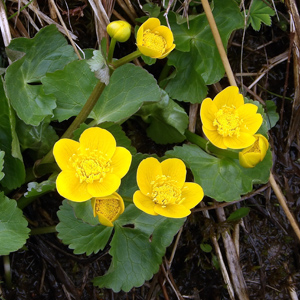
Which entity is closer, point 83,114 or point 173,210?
point 173,210

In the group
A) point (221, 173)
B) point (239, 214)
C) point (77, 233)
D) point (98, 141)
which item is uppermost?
point (98, 141)

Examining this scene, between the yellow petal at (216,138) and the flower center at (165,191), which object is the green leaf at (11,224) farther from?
the yellow petal at (216,138)

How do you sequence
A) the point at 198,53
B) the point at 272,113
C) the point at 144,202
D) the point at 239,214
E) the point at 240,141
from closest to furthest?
1. the point at 144,202
2. the point at 240,141
3. the point at 198,53
4. the point at 239,214
5. the point at 272,113

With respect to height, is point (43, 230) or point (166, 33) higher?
point (166, 33)

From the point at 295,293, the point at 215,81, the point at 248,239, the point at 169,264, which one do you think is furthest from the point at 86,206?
the point at 295,293

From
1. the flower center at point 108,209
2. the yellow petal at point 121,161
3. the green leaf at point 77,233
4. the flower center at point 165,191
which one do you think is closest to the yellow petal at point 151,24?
the yellow petal at point 121,161

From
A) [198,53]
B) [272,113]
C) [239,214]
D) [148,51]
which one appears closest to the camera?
[148,51]

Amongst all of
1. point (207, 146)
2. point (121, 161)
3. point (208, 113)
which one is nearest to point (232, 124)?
point (208, 113)

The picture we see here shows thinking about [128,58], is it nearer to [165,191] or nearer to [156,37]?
[156,37]
